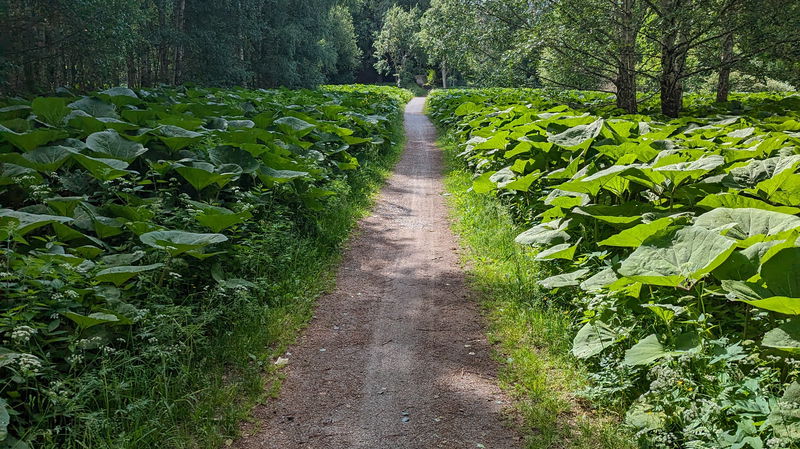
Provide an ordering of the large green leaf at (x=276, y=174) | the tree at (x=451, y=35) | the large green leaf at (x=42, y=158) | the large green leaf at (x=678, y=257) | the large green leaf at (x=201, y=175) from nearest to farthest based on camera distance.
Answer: the large green leaf at (x=678, y=257), the large green leaf at (x=42, y=158), the large green leaf at (x=201, y=175), the large green leaf at (x=276, y=174), the tree at (x=451, y=35)

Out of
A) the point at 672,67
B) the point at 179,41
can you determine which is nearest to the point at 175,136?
the point at 672,67

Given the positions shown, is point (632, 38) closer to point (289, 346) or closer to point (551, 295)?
point (551, 295)

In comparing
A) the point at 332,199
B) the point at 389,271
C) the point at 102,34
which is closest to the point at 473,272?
the point at 389,271

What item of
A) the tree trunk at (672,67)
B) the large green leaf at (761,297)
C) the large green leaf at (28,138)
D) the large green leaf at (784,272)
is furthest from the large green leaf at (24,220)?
the tree trunk at (672,67)

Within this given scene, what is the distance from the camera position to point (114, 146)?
5.21m

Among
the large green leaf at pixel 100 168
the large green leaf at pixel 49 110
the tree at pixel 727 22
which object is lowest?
the large green leaf at pixel 100 168

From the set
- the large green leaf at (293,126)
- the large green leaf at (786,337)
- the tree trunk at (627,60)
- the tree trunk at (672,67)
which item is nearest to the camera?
the large green leaf at (786,337)

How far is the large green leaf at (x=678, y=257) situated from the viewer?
2.93 metres

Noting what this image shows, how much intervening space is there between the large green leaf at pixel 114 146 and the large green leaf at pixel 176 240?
5.75ft

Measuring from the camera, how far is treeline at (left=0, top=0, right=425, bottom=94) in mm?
14469

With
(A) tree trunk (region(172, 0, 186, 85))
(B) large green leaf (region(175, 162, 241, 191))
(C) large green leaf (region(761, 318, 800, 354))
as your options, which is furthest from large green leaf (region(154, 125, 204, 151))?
(A) tree trunk (region(172, 0, 186, 85))

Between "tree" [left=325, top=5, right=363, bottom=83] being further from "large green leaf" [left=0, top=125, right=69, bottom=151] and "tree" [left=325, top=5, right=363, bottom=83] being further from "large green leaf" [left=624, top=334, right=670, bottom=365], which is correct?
"large green leaf" [left=624, top=334, right=670, bottom=365]

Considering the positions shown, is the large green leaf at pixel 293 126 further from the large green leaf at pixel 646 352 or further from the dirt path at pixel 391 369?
the large green leaf at pixel 646 352

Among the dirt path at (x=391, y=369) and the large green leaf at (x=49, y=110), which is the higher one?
the large green leaf at (x=49, y=110)
